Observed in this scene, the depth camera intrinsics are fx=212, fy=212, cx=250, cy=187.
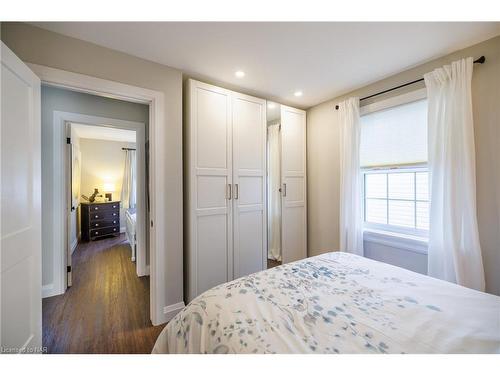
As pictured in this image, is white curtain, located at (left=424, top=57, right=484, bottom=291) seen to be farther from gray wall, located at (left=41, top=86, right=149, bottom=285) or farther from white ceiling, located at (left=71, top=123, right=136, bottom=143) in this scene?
white ceiling, located at (left=71, top=123, right=136, bottom=143)

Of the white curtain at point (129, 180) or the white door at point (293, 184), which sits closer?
the white door at point (293, 184)

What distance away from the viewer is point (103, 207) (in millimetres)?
4840

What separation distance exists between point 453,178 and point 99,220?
19.5 ft

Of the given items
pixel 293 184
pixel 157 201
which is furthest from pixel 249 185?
pixel 157 201

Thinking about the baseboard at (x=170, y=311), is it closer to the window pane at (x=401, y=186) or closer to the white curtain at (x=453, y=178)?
the white curtain at (x=453, y=178)

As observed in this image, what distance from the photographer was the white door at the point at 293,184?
2.83 meters

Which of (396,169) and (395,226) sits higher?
(396,169)

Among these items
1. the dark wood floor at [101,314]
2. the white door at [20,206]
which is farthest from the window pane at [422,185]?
the white door at [20,206]

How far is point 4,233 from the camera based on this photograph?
3.72 feet

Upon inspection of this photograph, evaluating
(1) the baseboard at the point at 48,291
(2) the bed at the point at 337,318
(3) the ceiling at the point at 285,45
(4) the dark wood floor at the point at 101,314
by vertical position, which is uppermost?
(3) the ceiling at the point at 285,45

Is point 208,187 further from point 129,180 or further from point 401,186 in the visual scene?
point 129,180
